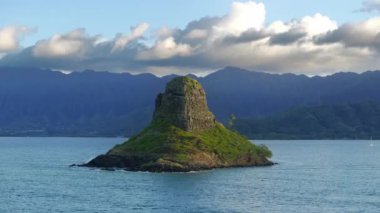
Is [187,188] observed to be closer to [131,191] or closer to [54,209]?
[131,191]

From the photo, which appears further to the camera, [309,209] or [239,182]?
[239,182]

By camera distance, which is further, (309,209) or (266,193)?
(266,193)

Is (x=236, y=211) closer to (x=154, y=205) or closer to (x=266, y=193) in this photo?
(x=154, y=205)

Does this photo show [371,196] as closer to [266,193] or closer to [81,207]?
[266,193]

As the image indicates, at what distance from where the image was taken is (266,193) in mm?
167250

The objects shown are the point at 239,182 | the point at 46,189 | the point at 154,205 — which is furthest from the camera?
the point at 239,182

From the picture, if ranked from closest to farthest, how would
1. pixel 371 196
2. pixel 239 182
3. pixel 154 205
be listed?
pixel 154 205 < pixel 371 196 < pixel 239 182

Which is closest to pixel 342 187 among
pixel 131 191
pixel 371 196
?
pixel 371 196

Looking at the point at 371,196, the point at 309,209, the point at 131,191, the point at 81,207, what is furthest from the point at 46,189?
the point at 371,196

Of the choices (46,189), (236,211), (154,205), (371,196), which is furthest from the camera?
(46,189)

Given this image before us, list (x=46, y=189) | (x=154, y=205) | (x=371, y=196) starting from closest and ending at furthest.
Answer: (x=154, y=205), (x=371, y=196), (x=46, y=189)

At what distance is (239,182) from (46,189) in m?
56.5

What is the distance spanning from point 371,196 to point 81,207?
237ft

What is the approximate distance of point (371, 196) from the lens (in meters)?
162
